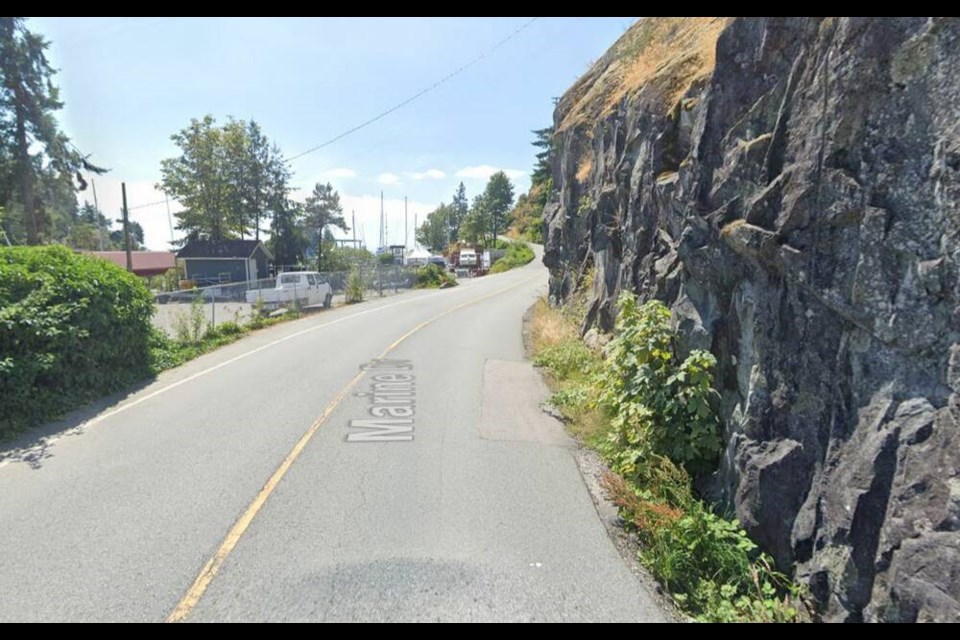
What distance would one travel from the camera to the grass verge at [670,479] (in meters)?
3.56

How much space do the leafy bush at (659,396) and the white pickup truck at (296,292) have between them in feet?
54.0

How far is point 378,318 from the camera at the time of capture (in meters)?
19.3

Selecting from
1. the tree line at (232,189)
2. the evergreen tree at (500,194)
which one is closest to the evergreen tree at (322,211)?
the tree line at (232,189)

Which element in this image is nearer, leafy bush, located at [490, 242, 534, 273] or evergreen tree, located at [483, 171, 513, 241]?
leafy bush, located at [490, 242, 534, 273]

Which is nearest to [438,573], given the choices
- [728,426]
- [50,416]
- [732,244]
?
[728,426]

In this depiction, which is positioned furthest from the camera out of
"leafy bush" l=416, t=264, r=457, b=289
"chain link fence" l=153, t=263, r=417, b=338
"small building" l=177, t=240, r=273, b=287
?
"small building" l=177, t=240, r=273, b=287

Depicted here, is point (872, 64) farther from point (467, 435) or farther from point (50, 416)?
point (50, 416)

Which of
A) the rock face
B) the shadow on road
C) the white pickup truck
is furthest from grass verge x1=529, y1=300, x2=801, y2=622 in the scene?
the white pickup truck

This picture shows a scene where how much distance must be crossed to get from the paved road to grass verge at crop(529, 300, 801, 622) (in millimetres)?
376

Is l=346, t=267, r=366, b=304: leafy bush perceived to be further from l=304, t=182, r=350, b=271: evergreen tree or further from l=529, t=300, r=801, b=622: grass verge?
l=304, t=182, r=350, b=271: evergreen tree

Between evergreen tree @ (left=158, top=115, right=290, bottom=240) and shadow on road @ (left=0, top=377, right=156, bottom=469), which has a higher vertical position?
evergreen tree @ (left=158, top=115, right=290, bottom=240)

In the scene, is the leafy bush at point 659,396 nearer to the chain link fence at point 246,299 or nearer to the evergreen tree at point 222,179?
the chain link fence at point 246,299

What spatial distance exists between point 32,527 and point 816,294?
669 cm

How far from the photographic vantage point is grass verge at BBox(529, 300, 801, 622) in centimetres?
356
